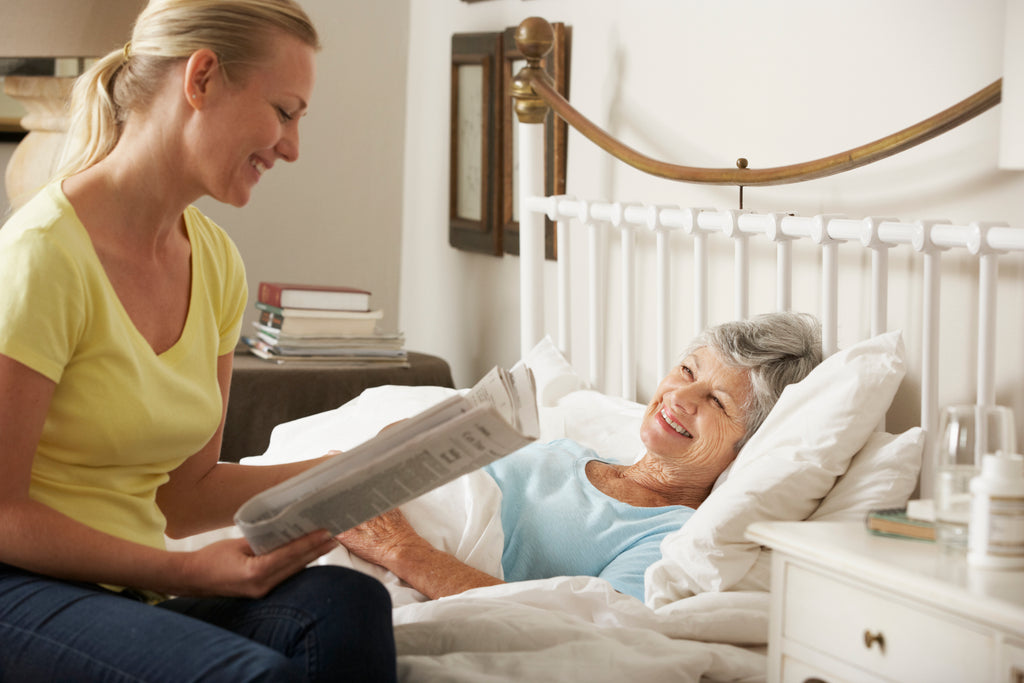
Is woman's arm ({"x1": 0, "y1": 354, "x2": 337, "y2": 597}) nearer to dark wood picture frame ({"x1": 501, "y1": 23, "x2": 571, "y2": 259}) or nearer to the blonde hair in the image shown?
the blonde hair

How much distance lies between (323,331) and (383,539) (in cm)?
115

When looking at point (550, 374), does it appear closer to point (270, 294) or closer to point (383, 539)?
point (383, 539)

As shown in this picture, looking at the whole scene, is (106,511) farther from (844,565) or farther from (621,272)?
(621,272)

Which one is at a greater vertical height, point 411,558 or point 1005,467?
point 1005,467

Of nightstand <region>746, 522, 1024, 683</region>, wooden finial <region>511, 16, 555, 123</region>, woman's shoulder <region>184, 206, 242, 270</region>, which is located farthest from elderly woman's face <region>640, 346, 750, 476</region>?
wooden finial <region>511, 16, 555, 123</region>

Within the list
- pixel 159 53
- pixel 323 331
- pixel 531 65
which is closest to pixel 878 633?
pixel 159 53

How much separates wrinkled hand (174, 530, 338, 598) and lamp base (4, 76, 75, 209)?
155 cm

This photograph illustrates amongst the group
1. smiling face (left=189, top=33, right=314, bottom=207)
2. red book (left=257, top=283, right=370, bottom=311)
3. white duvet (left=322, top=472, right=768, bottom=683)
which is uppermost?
smiling face (left=189, top=33, right=314, bottom=207)

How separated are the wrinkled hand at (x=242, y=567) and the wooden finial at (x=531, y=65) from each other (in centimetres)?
140

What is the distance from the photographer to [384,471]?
933mm

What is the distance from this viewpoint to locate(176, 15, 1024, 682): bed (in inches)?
45.0

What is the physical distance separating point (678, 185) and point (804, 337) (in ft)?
1.65

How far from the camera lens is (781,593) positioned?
1.04 metres

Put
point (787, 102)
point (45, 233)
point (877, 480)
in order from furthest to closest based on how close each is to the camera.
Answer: point (787, 102)
point (877, 480)
point (45, 233)
